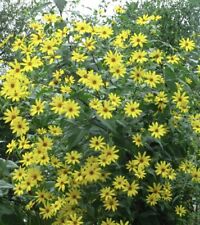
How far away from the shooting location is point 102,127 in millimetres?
1743

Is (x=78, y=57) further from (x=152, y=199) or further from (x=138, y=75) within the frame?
(x=152, y=199)

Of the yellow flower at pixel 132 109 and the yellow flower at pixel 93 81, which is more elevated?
the yellow flower at pixel 93 81

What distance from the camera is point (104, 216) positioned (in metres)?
1.80

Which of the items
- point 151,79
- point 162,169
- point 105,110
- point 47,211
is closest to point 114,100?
point 105,110

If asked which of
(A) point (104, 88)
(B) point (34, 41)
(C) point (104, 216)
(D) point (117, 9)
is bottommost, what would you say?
(C) point (104, 216)

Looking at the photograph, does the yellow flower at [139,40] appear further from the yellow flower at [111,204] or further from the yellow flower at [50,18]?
the yellow flower at [111,204]

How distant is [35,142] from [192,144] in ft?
1.78

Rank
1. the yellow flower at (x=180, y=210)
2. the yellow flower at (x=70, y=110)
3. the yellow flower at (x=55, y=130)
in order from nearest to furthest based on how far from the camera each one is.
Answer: the yellow flower at (x=70, y=110), the yellow flower at (x=55, y=130), the yellow flower at (x=180, y=210)

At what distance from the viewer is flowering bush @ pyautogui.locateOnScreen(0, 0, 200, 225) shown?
174 cm

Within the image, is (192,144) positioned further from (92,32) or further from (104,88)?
(92,32)

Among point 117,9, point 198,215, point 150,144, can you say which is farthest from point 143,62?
point 198,215

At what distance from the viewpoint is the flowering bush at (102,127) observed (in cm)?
174

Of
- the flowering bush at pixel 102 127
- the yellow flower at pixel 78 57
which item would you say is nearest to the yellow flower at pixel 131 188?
the flowering bush at pixel 102 127

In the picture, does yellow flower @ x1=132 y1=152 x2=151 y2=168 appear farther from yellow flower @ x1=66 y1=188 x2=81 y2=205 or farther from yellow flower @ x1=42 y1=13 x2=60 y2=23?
yellow flower @ x1=42 y1=13 x2=60 y2=23
